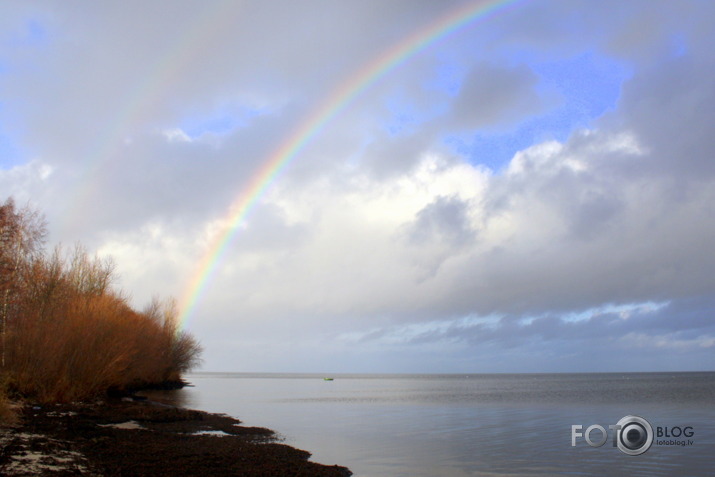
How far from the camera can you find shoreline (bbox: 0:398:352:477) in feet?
48.9

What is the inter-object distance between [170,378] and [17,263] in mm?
41171

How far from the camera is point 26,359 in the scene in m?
29.2

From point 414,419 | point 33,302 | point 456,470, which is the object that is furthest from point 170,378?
point 456,470

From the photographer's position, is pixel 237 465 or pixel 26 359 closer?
pixel 237 465

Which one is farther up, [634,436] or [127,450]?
[127,450]

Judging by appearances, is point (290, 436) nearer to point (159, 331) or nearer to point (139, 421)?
point (139, 421)

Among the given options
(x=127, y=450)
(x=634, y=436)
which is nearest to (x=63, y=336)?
(x=127, y=450)

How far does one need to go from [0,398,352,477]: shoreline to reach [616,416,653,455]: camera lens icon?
51.7ft

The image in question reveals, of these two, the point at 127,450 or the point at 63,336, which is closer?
the point at 127,450

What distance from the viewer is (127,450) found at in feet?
59.3

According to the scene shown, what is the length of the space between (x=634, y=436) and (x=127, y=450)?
1077 inches

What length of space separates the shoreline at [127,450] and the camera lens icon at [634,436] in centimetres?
1575

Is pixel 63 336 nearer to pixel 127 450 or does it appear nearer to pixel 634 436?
pixel 127 450

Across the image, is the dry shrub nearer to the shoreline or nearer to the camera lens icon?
the shoreline
